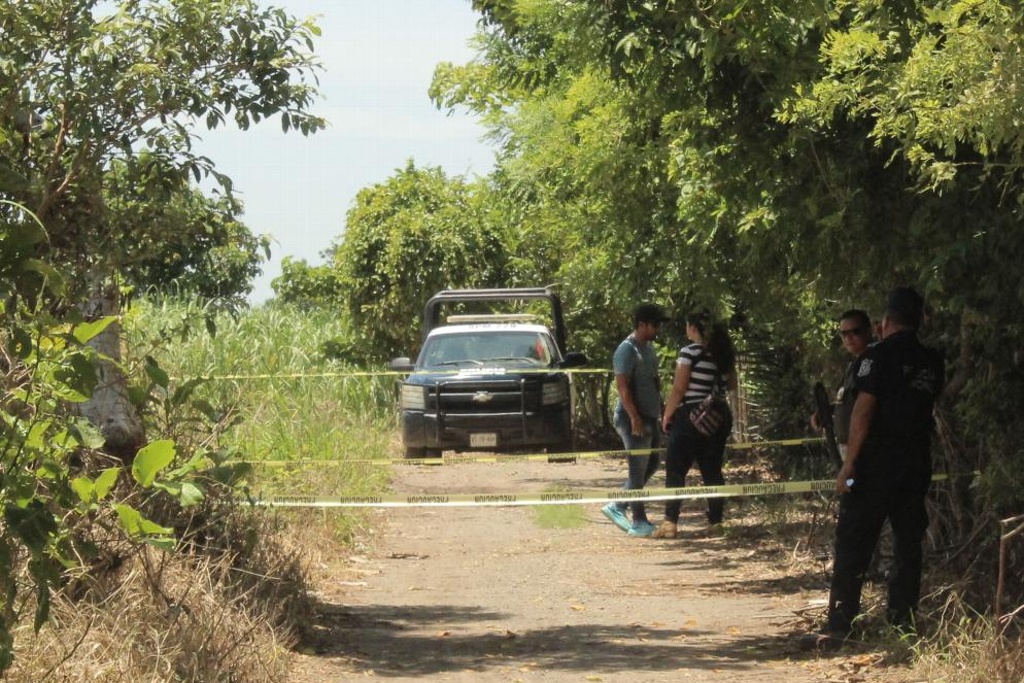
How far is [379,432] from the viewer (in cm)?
2083

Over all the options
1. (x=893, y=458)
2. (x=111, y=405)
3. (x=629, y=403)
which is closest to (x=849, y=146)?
(x=893, y=458)

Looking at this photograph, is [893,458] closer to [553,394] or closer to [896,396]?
[896,396]

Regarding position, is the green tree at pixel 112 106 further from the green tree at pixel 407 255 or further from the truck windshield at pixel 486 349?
the green tree at pixel 407 255

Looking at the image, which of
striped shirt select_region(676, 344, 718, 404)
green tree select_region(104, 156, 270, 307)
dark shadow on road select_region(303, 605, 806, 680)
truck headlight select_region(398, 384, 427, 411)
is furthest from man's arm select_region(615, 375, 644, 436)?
truck headlight select_region(398, 384, 427, 411)

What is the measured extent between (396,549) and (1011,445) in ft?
20.3

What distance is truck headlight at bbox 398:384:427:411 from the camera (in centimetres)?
1936

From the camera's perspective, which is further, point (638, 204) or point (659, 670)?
point (638, 204)

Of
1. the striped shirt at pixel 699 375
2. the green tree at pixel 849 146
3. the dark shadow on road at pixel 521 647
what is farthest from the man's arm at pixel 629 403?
the dark shadow on road at pixel 521 647

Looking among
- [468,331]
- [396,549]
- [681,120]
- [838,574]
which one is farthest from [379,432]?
[838,574]

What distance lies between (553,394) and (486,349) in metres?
1.30

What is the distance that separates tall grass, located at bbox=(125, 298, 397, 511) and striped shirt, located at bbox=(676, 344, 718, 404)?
310 cm

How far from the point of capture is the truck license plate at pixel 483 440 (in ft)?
62.7

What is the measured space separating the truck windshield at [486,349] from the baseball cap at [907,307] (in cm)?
1151

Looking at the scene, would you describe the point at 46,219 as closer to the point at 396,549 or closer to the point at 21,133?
the point at 21,133
